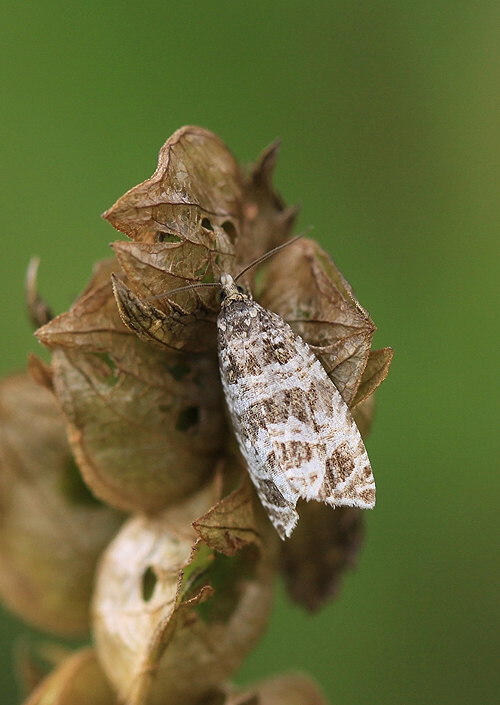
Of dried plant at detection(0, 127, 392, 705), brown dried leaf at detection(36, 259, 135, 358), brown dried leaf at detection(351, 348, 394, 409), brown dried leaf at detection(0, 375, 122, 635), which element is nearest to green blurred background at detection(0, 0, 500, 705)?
dried plant at detection(0, 127, 392, 705)

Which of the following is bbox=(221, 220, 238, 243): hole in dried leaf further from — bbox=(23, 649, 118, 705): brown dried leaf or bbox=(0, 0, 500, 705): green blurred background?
bbox=(0, 0, 500, 705): green blurred background

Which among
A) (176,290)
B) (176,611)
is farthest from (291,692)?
(176,290)

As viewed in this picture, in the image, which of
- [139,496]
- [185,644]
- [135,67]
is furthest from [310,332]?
[135,67]

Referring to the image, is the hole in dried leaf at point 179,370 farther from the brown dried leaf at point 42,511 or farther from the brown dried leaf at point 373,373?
the brown dried leaf at point 42,511

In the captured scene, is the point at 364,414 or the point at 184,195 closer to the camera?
the point at 184,195

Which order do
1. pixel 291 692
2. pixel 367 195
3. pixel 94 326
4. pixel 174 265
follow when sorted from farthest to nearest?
pixel 367 195
pixel 291 692
pixel 94 326
pixel 174 265

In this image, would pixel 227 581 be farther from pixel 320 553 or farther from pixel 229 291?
pixel 229 291

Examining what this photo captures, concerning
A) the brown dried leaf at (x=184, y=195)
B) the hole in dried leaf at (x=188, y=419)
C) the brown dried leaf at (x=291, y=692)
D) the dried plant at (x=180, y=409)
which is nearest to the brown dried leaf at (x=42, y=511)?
the dried plant at (x=180, y=409)
